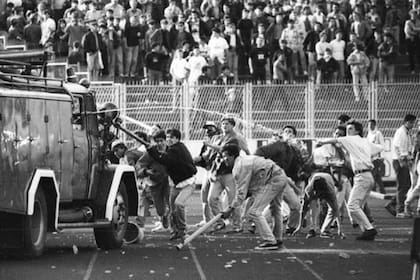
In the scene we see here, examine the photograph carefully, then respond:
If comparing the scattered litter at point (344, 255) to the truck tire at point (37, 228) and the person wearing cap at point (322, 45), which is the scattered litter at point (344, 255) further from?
the person wearing cap at point (322, 45)

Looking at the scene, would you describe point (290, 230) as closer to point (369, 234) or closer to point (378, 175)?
point (369, 234)

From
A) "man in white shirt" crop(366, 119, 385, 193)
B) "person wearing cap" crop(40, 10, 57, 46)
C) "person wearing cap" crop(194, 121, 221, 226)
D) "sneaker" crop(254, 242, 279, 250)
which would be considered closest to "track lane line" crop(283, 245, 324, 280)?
"sneaker" crop(254, 242, 279, 250)

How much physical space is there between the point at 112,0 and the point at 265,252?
22462mm

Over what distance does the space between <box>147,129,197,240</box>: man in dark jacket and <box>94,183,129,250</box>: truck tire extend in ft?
3.08

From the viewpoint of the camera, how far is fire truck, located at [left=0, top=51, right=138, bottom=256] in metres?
19.7

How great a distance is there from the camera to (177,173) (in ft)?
79.1

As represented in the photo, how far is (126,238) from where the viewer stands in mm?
23188

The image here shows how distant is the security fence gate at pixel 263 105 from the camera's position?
3947 centimetres

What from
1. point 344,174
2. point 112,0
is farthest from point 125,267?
point 112,0

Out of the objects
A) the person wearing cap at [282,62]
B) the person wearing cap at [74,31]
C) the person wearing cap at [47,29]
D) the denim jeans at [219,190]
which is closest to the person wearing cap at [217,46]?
the person wearing cap at [282,62]

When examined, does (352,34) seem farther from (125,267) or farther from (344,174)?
(125,267)

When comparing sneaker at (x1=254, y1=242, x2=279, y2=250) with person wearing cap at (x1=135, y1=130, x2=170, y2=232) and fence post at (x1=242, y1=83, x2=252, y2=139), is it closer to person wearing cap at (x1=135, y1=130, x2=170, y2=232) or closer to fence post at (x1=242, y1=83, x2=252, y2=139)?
person wearing cap at (x1=135, y1=130, x2=170, y2=232)

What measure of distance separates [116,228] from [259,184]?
7.57 feet

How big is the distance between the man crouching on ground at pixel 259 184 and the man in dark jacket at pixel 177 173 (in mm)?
1708
